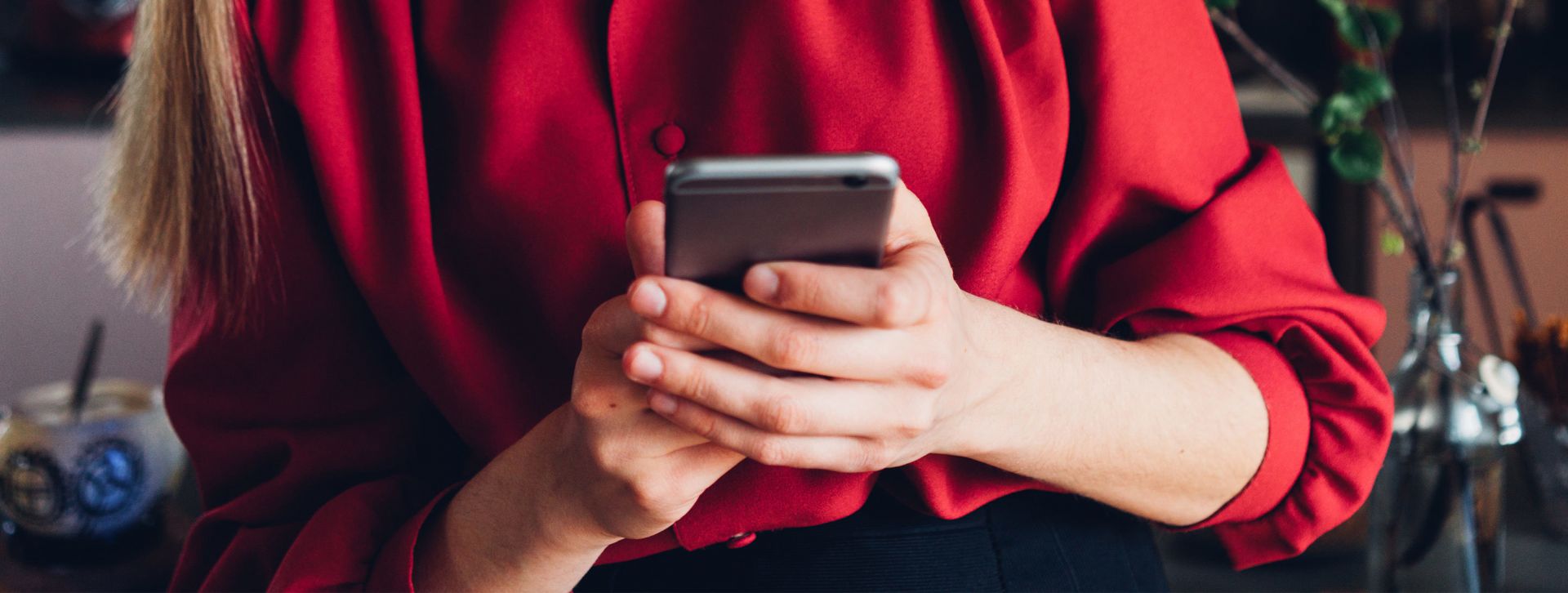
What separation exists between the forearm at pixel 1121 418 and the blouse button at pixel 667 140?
205 millimetres

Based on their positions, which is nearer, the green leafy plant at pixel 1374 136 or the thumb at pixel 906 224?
the thumb at pixel 906 224

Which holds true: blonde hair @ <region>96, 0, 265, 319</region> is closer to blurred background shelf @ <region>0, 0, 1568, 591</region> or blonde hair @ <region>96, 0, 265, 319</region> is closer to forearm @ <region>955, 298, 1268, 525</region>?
forearm @ <region>955, 298, 1268, 525</region>

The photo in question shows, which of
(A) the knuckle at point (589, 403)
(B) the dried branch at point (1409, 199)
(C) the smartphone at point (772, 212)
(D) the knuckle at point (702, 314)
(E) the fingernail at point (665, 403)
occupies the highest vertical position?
(C) the smartphone at point (772, 212)

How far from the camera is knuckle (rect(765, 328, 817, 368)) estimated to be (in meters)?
0.47

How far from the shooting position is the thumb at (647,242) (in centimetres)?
51

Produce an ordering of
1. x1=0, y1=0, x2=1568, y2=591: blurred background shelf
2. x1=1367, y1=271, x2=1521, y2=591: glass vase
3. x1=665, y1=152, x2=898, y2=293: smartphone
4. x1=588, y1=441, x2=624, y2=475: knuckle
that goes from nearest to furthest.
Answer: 1. x1=665, y1=152, x2=898, y2=293: smartphone
2. x1=588, y1=441, x2=624, y2=475: knuckle
3. x1=1367, y1=271, x2=1521, y2=591: glass vase
4. x1=0, y1=0, x2=1568, y2=591: blurred background shelf

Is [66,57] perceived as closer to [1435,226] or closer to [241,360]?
[241,360]

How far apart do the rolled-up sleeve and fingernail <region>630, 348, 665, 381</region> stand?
330 mm

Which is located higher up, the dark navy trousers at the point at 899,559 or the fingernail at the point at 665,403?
the fingernail at the point at 665,403

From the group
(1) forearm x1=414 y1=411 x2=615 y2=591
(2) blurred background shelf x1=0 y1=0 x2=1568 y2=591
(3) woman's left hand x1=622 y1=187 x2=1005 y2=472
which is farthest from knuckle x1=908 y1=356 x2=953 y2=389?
(2) blurred background shelf x1=0 y1=0 x2=1568 y2=591

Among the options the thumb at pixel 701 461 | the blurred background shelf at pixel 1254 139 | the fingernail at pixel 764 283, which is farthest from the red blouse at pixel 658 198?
the blurred background shelf at pixel 1254 139

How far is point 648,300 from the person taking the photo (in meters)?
0.47

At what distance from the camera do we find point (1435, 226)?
228cm

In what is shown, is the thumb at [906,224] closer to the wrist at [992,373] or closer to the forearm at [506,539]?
the wrist at [992,373]
